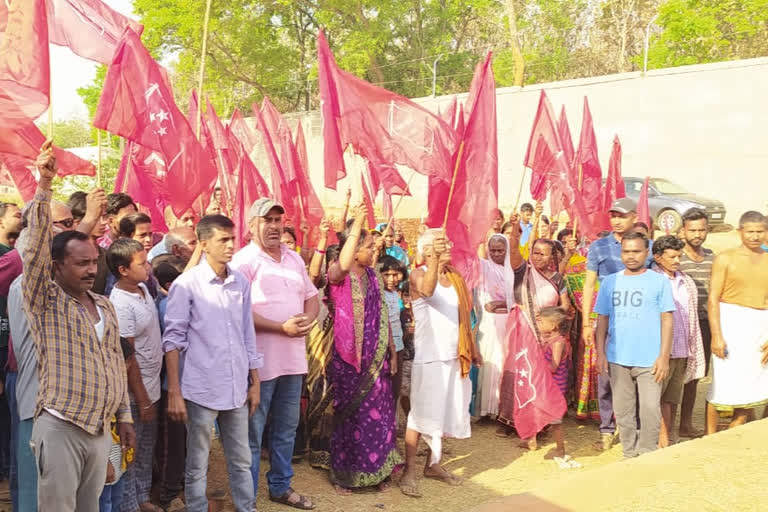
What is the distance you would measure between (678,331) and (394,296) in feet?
7.12

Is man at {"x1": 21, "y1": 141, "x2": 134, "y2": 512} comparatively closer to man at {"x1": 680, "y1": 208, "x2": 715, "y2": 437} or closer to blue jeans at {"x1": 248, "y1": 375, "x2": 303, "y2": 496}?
blue jeans at {"x1": 248, "y1": 375, "x2": 303, "y2": 496}

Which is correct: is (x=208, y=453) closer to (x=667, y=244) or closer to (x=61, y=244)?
(x=61, y=244)

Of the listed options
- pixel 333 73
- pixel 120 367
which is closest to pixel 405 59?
pixel 333 73

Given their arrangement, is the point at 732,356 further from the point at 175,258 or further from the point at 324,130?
the point at 175,258

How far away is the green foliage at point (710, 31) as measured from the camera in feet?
78.4

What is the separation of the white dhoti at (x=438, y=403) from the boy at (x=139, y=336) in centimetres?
177

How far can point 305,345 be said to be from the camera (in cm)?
530

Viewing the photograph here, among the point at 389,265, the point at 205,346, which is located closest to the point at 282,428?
the point at 205,346

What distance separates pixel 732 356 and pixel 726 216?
48.8 ft

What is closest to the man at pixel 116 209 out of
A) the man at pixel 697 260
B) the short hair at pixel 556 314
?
the short hair at pixel 556 314

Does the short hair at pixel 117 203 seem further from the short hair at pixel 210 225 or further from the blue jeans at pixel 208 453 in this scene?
the blue jeans at pixel 208 453

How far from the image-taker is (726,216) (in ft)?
63.6

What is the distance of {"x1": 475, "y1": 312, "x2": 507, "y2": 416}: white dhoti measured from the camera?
21.3 ft

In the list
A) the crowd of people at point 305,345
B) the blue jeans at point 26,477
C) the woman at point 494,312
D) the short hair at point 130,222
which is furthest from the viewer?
the woman at point 494,312
